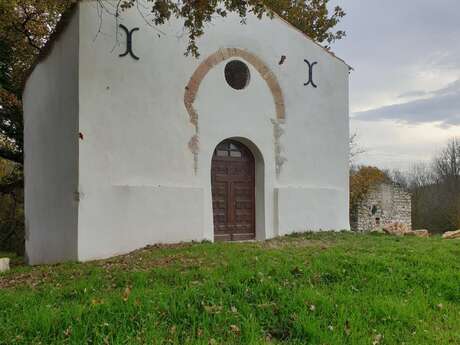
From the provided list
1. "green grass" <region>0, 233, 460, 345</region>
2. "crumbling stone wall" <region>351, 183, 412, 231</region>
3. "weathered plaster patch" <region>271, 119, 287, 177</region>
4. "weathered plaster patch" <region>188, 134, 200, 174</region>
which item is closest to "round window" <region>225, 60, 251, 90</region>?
"weathered plaster patch" <region>271, 119, 287, 177</region>

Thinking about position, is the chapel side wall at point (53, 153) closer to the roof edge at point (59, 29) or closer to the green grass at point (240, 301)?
the roof edge at point (59, 29)

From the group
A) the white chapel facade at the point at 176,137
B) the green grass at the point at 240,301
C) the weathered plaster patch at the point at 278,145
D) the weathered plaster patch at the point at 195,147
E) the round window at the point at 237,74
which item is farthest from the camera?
the weathered plaster patch at the point at 278,145

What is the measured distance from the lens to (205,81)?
9516 millimetres

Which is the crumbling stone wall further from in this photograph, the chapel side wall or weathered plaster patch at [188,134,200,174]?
the chapel side wall

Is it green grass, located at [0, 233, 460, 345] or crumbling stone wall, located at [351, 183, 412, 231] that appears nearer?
green grass, located at [0, 233, 460, 345]

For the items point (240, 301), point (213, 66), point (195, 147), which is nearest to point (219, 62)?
point (213, 66)

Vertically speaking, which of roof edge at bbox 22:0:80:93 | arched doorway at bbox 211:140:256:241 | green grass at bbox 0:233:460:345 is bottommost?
green grass at bbox 0:233:460:345

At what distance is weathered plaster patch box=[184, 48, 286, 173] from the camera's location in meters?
9.24

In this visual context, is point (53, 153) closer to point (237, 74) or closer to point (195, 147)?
point (195, 147)

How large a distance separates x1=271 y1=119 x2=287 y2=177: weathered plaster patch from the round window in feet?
3.94

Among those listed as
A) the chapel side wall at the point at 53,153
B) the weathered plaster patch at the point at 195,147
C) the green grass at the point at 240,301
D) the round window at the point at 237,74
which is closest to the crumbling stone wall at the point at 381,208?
the round window at the point at 237,74

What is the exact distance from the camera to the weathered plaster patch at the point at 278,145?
1056 cm

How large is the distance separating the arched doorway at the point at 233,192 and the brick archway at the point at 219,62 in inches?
48.9

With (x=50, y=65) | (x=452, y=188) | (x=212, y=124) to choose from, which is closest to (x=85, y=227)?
(x=212, y=124)
